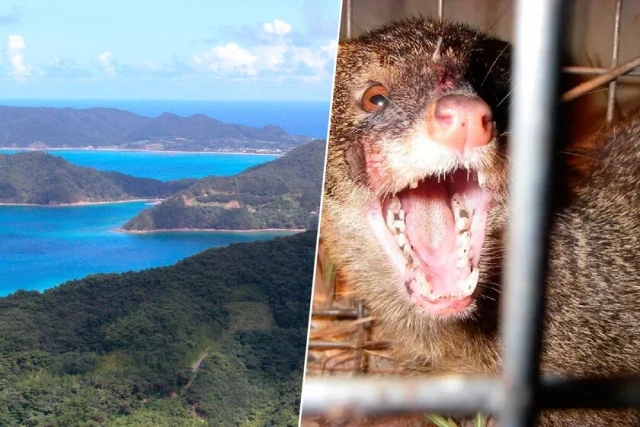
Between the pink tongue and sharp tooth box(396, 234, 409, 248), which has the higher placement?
the pink tongue

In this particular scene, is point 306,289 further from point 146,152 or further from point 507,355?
point 507,355

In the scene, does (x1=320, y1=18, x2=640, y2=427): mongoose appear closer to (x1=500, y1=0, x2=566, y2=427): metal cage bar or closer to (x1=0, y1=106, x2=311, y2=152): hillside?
(x1=500, y1=0, x2=566, y2=427): metal cage bar

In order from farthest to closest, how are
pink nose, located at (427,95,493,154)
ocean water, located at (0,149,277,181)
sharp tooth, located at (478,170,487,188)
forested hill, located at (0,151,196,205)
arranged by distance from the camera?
forested hill, located at (0,151,196,205), ocean water, located at (0,149,277,181), sharp tooth, located at (478,170,487,188), pink nose, located at (427,95,493,154)

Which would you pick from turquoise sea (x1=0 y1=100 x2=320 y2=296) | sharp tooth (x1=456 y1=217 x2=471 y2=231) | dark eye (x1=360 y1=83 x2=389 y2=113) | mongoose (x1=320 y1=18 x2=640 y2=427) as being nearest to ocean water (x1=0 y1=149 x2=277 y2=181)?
turquoise sea (x1=0 y1=100 x2=320 y2=296)

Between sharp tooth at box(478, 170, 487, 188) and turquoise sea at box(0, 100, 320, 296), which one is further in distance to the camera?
turquoise sea at box(0, 100, 320, 296)

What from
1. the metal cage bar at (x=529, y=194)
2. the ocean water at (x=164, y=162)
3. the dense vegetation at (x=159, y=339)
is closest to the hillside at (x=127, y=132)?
the ocean water at (x=164, y=162)

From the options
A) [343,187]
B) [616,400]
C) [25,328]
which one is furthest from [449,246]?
[25,328]
